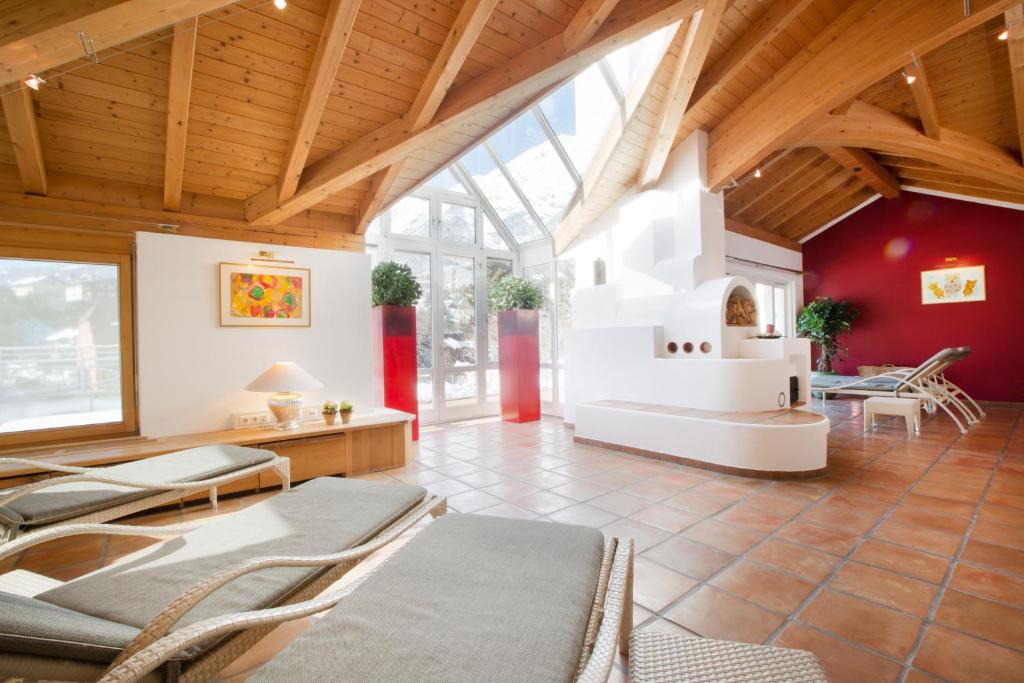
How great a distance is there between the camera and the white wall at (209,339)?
3.96 metres

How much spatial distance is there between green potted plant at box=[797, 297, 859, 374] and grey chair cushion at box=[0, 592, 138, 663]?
1019 cm

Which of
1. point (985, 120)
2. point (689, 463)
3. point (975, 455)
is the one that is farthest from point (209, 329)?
point (985, 120)

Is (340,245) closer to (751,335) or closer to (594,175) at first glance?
(594,175)

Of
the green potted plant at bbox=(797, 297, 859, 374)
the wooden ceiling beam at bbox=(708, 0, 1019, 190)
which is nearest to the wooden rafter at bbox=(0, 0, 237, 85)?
the wooden ceiling beam at bbox=(708, 0, 1019, 190)

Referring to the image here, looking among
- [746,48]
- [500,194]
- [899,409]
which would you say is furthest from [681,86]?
[899,409]

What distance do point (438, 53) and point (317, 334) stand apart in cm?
285

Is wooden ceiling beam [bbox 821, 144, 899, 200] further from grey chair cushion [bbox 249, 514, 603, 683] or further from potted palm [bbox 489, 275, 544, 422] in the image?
grey chair cushion [bbox 249, 514, 603, 683]

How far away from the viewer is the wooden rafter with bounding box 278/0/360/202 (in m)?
3.01

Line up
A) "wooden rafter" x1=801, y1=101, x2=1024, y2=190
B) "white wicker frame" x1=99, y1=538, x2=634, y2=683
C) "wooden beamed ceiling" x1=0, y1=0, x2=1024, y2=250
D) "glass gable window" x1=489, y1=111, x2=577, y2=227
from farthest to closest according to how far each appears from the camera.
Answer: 1. "glass gable window" x1=489, y1=111, x2=577, y2=227
2. "wooden rafter" x1=801, y1=101, x2=1024, y2=190
3. "wooden beamed ceiling" x1=0, y1=0, x2=1024, y2=250
4. "white wicker frame" x1=99, y1=538, x2=634, y2=683

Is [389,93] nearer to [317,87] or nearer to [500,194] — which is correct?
[317,87]

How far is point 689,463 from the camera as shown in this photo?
445 cm

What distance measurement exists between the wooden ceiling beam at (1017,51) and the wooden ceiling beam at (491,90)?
2.77 metres

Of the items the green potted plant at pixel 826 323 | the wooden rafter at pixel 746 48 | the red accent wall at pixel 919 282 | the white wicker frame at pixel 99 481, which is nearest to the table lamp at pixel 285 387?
the white wicker frame at pixel 99 481

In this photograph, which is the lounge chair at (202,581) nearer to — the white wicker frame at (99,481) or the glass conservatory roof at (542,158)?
the white wicker frame at (99,481)
